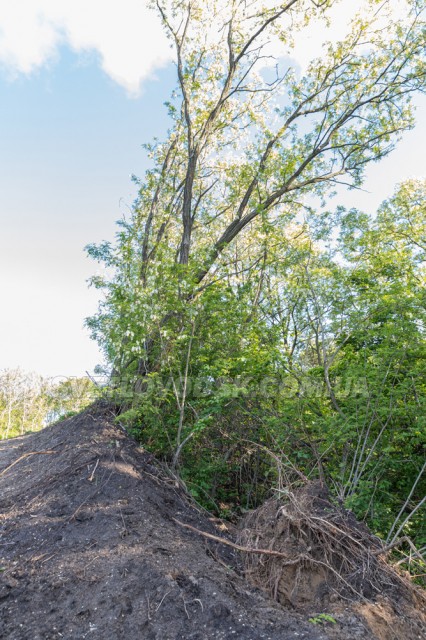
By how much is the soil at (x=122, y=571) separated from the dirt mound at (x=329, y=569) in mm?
136

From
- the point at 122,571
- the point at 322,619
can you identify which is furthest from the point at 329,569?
the point at 122,571

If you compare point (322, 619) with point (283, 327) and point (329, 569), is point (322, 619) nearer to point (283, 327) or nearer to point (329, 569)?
point (329, 569)

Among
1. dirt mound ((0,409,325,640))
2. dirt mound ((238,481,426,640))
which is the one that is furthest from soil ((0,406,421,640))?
dirt mound ((238,481,426,640))

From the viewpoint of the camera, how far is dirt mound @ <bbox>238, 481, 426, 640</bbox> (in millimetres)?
3098

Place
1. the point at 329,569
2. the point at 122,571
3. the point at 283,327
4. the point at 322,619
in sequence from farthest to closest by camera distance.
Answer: the point at 283,327 → the point at 329,569 → the point at 122,571 → the point at 322,619

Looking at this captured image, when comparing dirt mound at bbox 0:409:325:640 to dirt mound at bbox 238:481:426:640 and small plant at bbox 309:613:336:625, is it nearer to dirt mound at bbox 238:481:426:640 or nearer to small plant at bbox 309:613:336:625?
→ small plant at bbox 309:613:336:625

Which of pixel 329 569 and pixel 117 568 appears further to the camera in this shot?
pixel 329 569

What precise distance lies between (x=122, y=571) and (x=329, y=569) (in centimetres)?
169

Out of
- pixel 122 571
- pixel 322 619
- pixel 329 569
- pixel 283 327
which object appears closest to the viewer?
pixel 322 619

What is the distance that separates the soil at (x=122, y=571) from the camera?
9.07 feet

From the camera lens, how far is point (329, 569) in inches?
136

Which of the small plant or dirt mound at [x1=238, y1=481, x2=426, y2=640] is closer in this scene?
the small plant

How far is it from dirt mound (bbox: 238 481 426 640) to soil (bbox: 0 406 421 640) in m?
0.14

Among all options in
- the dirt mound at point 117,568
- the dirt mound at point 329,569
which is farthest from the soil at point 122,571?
the dirt mound at point 329,569
